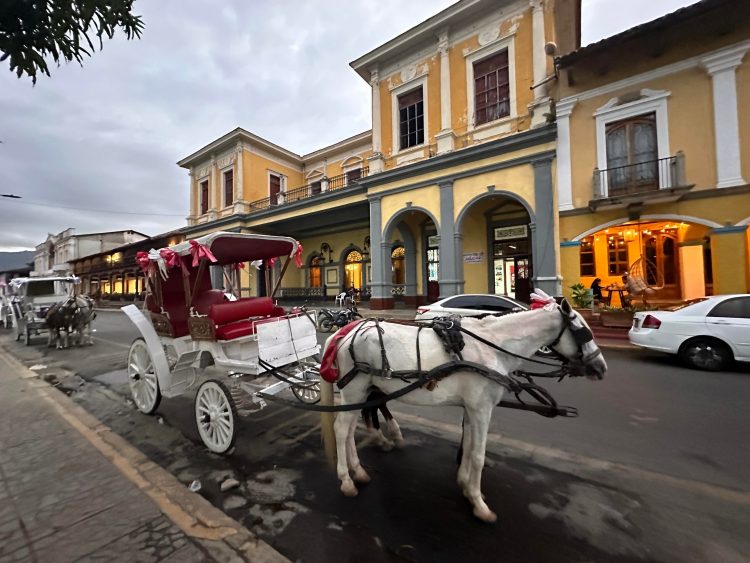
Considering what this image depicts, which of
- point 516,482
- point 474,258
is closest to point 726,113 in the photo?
point 474,258

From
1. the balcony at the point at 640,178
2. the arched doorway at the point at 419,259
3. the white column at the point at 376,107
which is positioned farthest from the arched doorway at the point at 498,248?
the white column at the point at 376,107

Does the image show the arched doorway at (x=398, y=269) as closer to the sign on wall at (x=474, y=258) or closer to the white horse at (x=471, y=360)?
the sign on wall at (x=474, y=258)

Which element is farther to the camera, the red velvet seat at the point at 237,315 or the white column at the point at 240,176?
the white column at the point at 240,176

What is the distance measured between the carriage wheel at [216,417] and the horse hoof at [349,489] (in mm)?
1277

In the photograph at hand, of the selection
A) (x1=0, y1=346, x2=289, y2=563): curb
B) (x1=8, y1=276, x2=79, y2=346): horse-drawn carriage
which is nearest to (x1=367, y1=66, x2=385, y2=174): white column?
(x1=8, y1=276, x2=79, y2=346): horse-drawn carriage

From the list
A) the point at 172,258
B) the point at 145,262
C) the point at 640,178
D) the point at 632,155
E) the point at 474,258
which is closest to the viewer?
the point at 172,258

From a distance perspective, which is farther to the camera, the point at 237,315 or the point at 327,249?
the point at 327,249

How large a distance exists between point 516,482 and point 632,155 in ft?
38.0

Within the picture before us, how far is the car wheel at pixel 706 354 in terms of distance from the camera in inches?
231

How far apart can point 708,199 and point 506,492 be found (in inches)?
448

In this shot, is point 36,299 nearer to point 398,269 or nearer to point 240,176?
point 240,176

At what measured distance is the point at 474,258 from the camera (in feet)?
47.8

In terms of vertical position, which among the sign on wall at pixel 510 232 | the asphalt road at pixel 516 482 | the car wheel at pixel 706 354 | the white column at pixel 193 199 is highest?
the white column at pixel 193 199

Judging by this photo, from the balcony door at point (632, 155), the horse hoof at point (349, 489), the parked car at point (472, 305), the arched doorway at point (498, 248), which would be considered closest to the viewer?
the horse hoof at point (349, 489)
